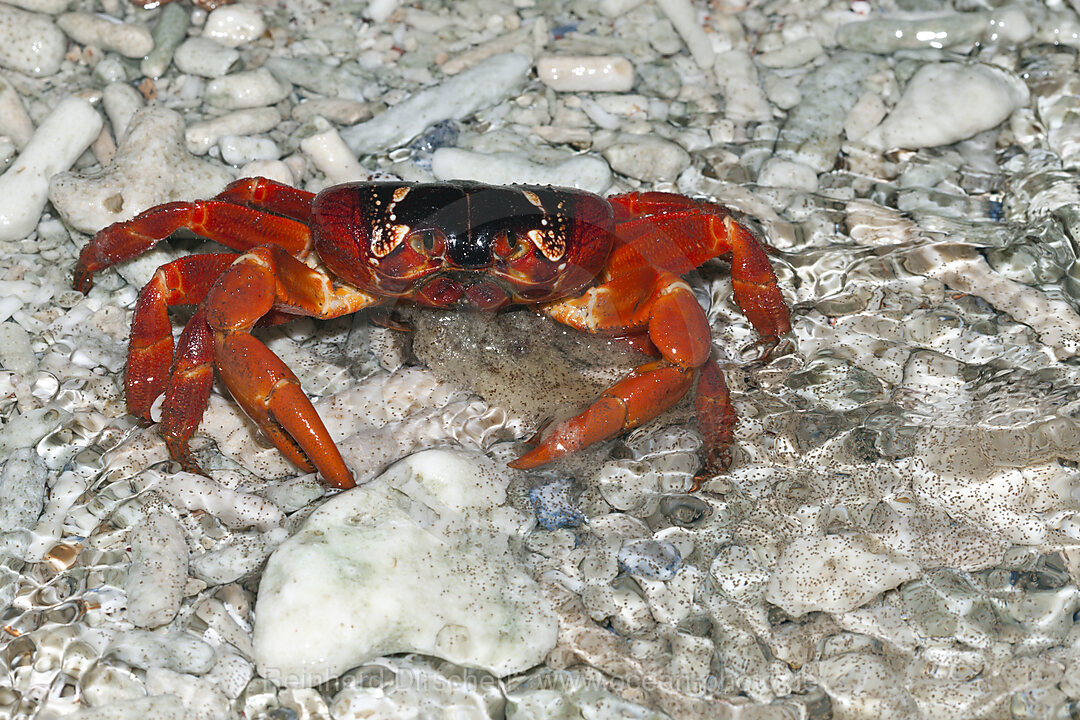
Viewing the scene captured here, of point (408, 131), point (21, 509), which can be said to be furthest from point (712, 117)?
point (21, 509)

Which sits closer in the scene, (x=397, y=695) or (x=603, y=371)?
(x=397, y=695)

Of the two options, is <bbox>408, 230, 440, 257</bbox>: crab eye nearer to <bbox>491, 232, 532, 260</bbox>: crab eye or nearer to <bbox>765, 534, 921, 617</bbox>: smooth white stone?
<bbox>491, 232, 532, 260</bbox>: crab eye

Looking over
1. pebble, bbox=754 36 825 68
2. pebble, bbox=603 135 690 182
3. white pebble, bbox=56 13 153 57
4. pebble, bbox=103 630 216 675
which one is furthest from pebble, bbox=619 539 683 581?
white pebble, bbox=56 13 153 57

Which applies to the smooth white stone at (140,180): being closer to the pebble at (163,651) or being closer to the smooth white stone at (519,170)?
the smooth white stone at (519,170)

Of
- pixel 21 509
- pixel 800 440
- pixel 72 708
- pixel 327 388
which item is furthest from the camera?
pixel 327 388

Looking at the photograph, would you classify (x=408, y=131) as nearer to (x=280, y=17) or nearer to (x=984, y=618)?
(x=280, y=17)
